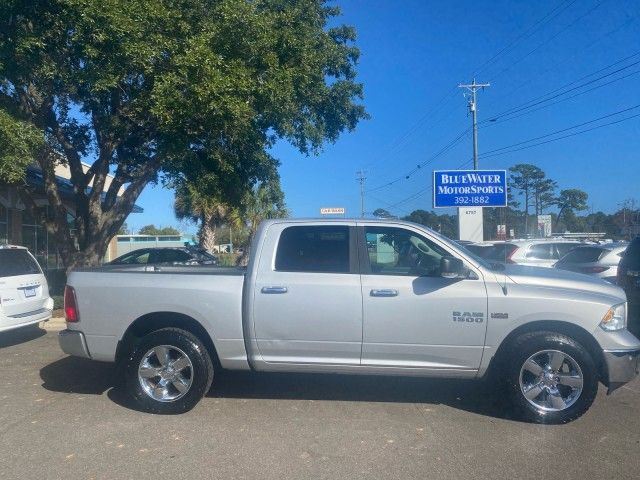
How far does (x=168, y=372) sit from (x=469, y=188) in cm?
1733

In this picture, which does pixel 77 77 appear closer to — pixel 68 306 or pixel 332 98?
pixel 68 306

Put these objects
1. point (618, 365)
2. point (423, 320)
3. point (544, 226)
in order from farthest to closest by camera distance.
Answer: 1. point (544, 226)
2. point (423, 320)
3. point (618, 365)

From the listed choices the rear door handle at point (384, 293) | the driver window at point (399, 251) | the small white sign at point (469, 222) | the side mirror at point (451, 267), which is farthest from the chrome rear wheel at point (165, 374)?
the small white sign at point (469, 222)

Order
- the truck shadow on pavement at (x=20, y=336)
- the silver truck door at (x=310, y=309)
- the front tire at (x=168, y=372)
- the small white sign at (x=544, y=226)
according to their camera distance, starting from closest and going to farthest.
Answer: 1. the silver truck door at (x=310, y=309)
2. the front tire at (x=168, y=372)
3. the truck shadow on pavement at (x=20, y=336)
4. the small white sign at (x=544, y=226)

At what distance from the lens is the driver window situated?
637 centimetres

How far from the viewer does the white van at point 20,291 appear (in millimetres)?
9495

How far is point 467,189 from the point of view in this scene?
72.1 feet

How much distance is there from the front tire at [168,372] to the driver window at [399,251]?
6.65 feet

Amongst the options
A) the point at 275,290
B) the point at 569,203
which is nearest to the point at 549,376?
the point at 275,290

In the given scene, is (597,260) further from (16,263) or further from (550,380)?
(16,263)

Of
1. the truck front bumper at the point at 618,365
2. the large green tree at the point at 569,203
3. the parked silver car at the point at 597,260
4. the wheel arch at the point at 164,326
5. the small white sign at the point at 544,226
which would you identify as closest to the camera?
the truck front bumper at the point at 618,365

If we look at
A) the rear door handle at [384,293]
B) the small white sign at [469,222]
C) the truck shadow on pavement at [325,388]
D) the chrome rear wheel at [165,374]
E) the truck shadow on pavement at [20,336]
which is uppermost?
the small white sign at [469,222]

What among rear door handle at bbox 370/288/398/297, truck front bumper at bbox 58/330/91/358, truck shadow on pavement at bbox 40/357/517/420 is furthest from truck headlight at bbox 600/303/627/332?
truck front bumper at bbox 58/330/91/358

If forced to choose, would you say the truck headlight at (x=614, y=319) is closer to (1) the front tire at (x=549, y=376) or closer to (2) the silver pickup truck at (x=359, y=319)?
(2) the silver pickup truck at (x=359, y=319)
